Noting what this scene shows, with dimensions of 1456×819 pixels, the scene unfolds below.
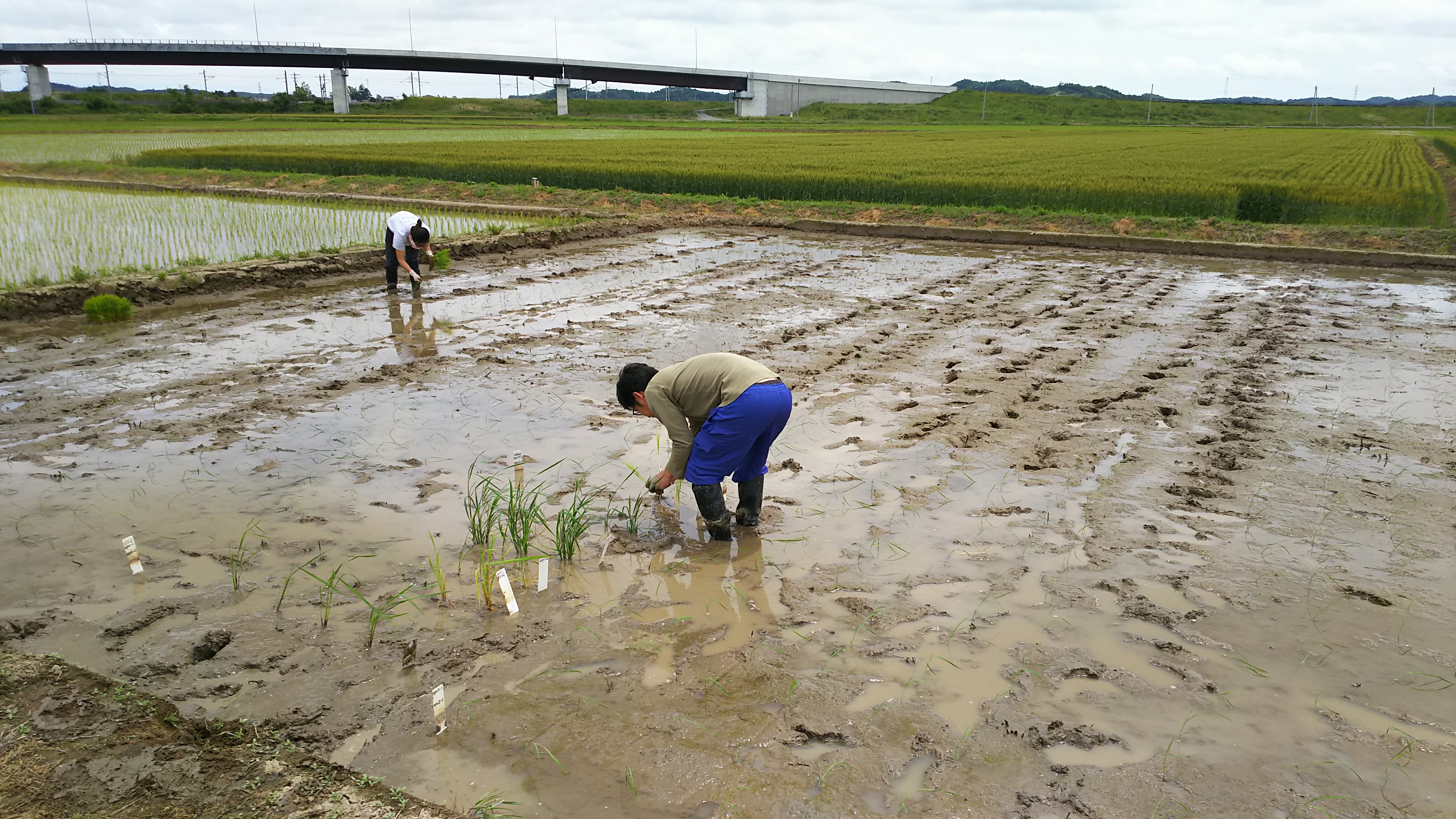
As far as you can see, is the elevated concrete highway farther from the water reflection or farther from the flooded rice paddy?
the water reflection

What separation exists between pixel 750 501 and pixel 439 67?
7046 centimetres

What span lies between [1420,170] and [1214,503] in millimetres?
26302

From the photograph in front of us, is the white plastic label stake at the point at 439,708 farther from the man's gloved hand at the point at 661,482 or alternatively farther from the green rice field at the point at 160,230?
the green rice field at the point at 160,230

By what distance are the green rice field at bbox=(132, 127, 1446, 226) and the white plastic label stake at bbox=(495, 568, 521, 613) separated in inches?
543

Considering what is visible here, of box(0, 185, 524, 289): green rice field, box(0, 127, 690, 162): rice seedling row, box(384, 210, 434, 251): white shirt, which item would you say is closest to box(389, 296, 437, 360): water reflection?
box(384, 210, 434, 251): white shirt

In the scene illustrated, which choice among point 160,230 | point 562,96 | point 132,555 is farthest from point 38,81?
point 132,555

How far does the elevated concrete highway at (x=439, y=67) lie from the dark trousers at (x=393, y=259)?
57.3 m

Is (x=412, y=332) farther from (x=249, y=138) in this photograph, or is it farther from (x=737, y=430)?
(x=249, y=138)

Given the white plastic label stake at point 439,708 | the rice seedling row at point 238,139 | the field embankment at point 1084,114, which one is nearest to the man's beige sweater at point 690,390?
the white plastic label stake at point 439,708

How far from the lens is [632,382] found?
149 inches

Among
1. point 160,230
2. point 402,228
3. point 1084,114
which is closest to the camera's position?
point 402,228

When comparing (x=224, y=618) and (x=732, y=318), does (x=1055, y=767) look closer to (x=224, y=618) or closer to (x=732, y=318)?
(x=224, y=618)

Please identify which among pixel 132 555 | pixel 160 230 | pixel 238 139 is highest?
pixel 238 139

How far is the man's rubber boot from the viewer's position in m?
3.86
